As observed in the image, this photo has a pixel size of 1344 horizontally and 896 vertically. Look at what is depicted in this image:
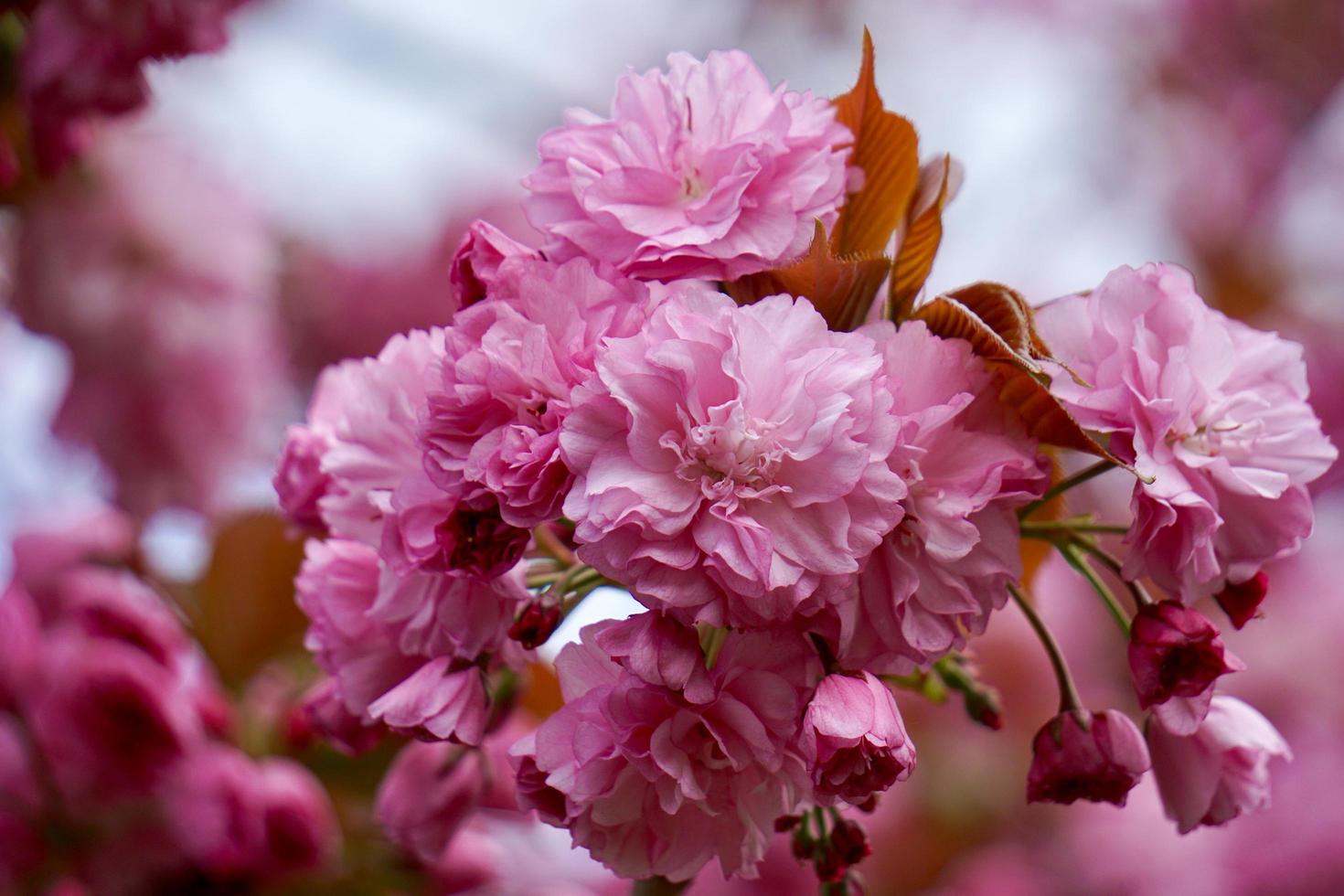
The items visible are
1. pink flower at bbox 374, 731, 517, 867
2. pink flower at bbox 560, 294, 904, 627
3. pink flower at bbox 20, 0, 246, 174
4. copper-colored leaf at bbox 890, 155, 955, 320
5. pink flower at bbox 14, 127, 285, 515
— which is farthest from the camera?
pink flower at bbox 14, 127, 285, 515

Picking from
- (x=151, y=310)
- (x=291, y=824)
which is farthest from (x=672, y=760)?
(x=151, y=310)

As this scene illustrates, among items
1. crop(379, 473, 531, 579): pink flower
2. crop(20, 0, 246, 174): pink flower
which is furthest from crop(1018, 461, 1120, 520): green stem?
crop(20, 0, 246, 174): pink flower

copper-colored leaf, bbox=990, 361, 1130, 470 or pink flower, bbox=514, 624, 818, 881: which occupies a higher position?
copper-colored leaf, bbox=990, 361, 1130, 470

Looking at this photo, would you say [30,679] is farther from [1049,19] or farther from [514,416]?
[1049,19]

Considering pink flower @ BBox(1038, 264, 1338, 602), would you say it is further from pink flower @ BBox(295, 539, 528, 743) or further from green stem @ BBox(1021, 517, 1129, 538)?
pink flower @ BBox(295, 539, 528, 743)

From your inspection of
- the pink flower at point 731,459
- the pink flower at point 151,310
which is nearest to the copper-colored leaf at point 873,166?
the pink flower at point 731,459

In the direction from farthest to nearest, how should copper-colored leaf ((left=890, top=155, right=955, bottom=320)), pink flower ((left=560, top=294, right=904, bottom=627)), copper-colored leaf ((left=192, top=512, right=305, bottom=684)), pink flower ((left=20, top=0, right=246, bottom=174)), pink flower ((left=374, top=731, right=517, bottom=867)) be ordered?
copper-colored leaf ((left=192, top=512, right=305, bottom=684)) → pink flower ((left=20, top=0, right=246, bottom=174)) → pink flower ((left=374, top=731, right=517, bottom=867)) → copper-colored leaf ((left=890, top=155, right=955, bottom=320)) → pink flower ((left=560, top=294, right=904, bottom=627))

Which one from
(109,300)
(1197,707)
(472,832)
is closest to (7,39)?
(109,300)

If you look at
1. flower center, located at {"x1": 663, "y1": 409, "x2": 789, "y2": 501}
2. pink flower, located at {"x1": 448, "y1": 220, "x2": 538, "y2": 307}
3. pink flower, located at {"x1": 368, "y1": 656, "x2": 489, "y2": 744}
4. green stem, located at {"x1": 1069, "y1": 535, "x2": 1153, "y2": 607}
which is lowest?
pink flower, located at {"x1": 368, "y1": 656, "x2": 489, "y2": 744}
